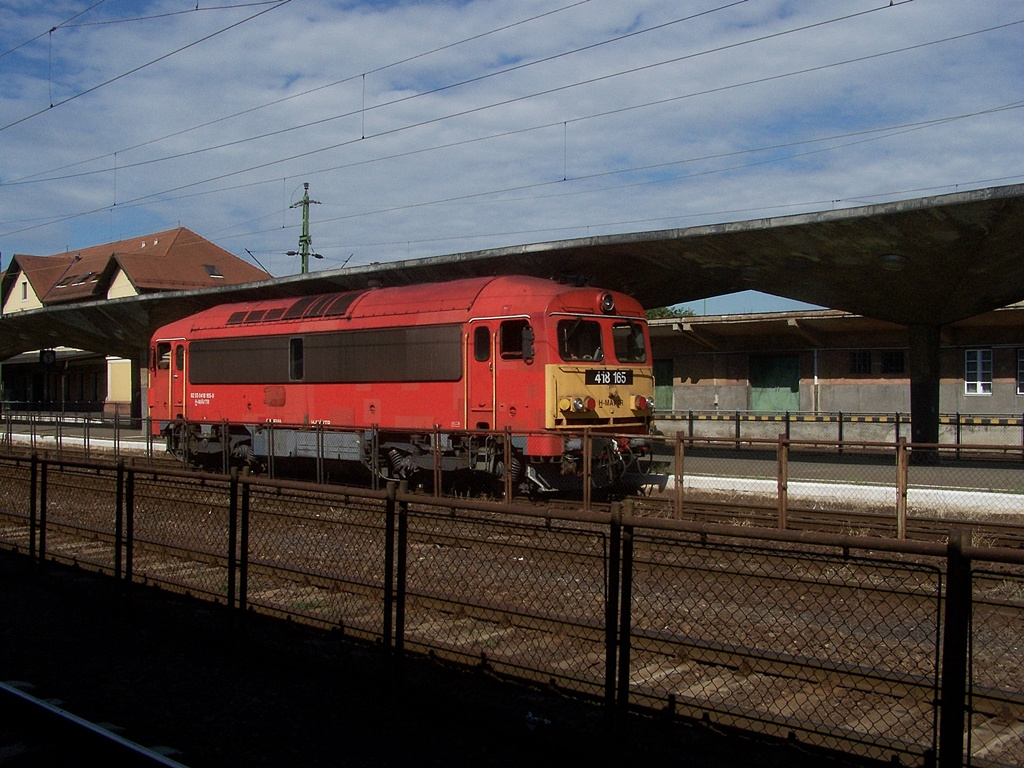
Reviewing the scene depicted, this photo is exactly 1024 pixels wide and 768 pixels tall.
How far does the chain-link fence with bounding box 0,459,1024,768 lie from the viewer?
15.4 feet

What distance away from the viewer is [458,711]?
571 cm

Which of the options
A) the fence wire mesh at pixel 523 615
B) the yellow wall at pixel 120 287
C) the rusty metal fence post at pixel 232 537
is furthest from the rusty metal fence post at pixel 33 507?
the yellow wall at pixel 120 287

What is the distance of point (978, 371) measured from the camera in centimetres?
2636

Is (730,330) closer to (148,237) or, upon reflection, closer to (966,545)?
(966,545)

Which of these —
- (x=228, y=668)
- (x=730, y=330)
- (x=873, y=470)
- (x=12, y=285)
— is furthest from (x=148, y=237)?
(x=228, y=668)

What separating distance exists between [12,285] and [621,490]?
63.8m

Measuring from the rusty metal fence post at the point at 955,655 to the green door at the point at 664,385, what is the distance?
27.1 metres

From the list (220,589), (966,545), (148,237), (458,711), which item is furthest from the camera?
(148,237)

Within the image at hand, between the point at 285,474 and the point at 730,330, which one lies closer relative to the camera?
the point at 285,474

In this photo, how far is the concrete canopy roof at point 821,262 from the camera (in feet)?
49.6

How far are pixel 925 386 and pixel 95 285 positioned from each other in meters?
48.7

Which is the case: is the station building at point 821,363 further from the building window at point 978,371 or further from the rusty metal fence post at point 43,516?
the rusty metal fence post at point 43,516

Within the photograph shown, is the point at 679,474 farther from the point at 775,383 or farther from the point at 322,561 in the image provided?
the point at 775,383

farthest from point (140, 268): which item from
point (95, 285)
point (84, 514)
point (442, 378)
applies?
point (84, 514)
